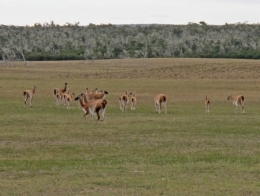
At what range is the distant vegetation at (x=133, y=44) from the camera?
105 meters

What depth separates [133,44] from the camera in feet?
392

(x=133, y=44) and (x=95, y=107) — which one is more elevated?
(x=133, y=44)

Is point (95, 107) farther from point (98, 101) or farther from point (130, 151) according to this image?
point (130, 151)

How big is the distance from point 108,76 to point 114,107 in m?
28.7

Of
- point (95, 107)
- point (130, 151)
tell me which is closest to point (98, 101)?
point (95, 107)

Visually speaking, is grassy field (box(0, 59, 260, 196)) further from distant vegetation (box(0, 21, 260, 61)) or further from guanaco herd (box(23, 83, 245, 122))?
distant vegetation (box(0, 21, 260, 61))

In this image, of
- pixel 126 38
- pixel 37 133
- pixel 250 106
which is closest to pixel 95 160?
pixel 37 133

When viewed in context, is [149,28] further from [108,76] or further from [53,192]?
[53,192]

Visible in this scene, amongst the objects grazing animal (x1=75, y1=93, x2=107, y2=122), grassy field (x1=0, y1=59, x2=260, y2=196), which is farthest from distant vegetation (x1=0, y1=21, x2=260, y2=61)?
grazing animal (x1=75, y1=93, x2=107, y2=122)

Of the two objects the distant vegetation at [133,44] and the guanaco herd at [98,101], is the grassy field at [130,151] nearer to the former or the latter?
the guanaco herd at [98,101]

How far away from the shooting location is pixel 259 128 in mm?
23906

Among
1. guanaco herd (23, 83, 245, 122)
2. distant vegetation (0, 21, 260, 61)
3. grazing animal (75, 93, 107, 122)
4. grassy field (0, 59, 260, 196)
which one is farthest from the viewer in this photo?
distant vegetation (0, 21, 260, 61)

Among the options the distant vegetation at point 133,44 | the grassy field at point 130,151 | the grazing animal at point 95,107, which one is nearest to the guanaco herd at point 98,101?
the grazing animal at point 95,107

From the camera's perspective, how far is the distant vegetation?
344ft
